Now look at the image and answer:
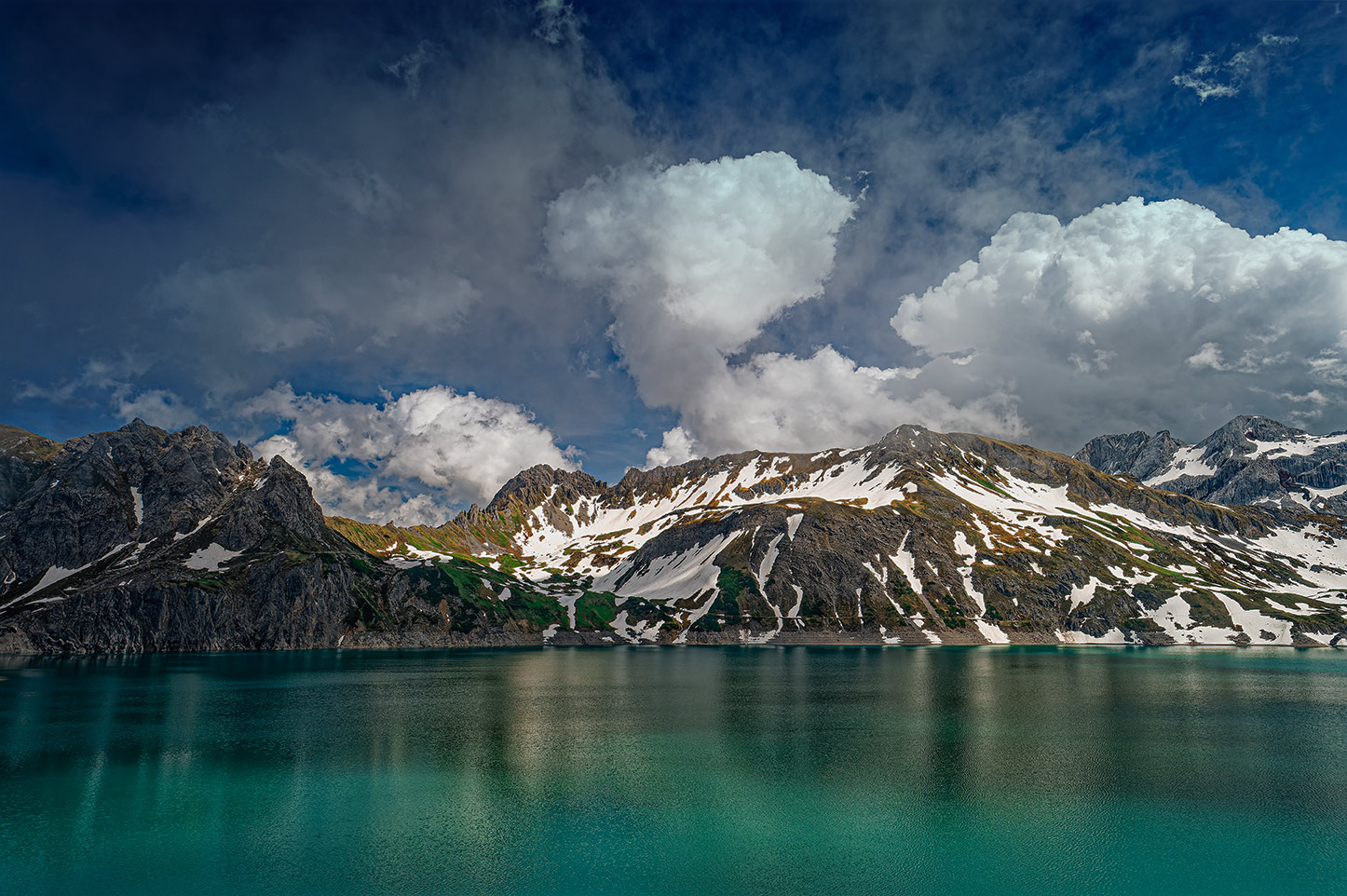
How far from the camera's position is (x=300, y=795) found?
170 ft

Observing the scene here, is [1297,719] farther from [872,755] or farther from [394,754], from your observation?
[394,754]

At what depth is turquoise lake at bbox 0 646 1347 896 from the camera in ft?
122

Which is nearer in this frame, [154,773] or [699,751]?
[154,773]

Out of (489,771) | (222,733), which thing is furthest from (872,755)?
(222,733)

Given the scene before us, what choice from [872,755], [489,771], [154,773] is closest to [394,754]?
[489,771]

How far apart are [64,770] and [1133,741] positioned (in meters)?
98.7

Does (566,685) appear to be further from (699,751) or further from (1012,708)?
(1012,708)

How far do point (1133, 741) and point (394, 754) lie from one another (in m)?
73.0

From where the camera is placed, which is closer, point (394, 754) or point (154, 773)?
point (154, 773)

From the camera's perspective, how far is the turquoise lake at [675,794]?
37125mm

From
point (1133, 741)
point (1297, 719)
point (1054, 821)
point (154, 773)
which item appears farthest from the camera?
point (1297, 719)

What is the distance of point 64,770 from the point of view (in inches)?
2335

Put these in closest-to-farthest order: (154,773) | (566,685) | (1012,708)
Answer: (154,773) → (1012,708) → (566,685)

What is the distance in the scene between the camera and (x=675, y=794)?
51531mm
